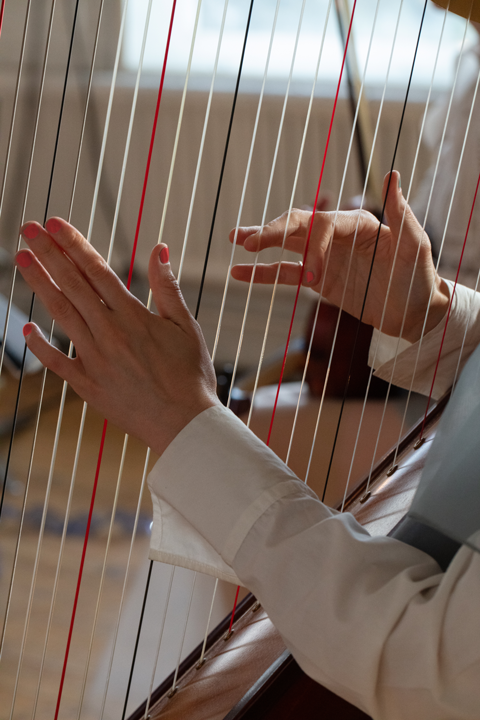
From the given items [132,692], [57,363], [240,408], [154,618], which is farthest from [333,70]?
[57,363]

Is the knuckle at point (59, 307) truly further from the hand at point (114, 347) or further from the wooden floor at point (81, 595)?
the wooden floor at point (81, 595)

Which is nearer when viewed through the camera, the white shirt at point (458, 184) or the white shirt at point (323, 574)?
the white shirt at point (323, 574)

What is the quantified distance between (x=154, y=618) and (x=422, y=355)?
3.32ft

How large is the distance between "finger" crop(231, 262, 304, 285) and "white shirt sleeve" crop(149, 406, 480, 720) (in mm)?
283

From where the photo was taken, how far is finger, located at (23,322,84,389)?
61cm

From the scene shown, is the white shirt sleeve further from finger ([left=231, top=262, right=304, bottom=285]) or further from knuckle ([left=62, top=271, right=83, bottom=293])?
finger ([left=231, top=262, right=304, bottom=285])

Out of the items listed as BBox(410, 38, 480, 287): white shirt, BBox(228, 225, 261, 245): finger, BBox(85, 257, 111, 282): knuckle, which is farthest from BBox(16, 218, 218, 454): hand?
BBox(410, 38, 480, 287): white shirt

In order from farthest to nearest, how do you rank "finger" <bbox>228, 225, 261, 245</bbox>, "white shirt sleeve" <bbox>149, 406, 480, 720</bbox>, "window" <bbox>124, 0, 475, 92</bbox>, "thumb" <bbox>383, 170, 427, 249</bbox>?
"window" <bbox>124, 0, 475, 92</bbox>, "thumb" <bbox>383, 170, 427, 249</bbox>, "finger" <bbox>228, 225, 261, 245</bbox>, "white shirt sleeve" <bbox>149, 406, 480, 720</bbox>

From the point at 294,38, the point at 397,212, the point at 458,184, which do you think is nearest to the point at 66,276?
the point at 397,212

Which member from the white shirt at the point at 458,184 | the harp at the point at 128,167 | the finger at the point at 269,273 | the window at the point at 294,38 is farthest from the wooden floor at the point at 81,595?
the window at the point at 294,38

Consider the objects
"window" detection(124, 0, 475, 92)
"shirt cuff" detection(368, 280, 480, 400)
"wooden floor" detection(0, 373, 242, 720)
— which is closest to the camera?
"shirt cuff" detection(368, 280, 480, 400)

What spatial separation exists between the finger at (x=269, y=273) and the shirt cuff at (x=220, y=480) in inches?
10.9

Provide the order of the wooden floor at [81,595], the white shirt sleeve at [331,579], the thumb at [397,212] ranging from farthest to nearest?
the wooden floor at [81,595]
the thumb at [397,212]
the white shirt sleeve at [331,579]

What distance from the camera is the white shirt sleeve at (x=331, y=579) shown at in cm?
50
